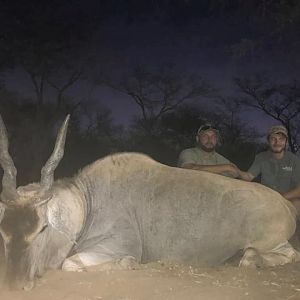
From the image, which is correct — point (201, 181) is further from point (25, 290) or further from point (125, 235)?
point (25, 290)

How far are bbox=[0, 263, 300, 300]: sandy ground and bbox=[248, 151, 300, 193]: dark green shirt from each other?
6.25ft

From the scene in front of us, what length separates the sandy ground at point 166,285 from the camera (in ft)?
10.1

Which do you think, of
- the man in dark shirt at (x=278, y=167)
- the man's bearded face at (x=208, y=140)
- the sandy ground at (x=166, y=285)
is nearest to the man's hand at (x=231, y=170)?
the man in dark shirt at (x=278, y=167)

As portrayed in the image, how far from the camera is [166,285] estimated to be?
325 centimetres

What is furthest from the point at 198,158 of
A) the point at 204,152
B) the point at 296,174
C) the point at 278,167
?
the point at 296,174

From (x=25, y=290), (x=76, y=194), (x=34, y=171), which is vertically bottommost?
(x=34, y=171)

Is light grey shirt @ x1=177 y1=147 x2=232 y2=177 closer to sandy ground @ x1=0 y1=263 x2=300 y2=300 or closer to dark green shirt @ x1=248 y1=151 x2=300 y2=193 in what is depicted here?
dark green shirt @ x1=248 y1=151 x2=300 y2=193

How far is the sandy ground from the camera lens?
3082 mm

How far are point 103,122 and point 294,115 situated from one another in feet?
15.0

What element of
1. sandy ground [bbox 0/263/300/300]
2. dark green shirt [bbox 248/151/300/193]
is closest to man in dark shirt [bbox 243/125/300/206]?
dark green shirt [bbox 248/151/300/193]

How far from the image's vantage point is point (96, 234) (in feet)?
13.6

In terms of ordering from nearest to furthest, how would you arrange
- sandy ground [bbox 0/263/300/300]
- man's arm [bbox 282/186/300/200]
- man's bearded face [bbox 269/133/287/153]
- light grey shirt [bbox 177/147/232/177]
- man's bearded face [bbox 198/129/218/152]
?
sandy ground [bbox 0/263/300/300] → man's arm [bbox 282/186/300/200] → man's bearded face [bbox 269/133/287/153] → light grey shirt [bbox 177/147/232/177] → man's bearded face [bbox 198/129/218/152]

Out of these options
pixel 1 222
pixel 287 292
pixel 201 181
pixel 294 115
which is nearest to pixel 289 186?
pixel 201 181

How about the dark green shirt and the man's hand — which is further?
the dark green shirt
